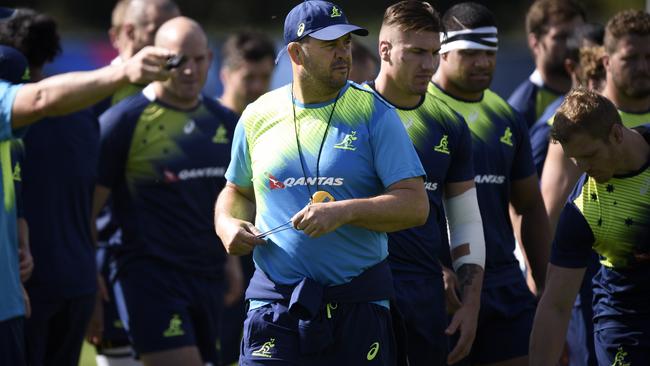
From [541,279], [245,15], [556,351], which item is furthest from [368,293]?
[245,15]

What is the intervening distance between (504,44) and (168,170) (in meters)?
14.1

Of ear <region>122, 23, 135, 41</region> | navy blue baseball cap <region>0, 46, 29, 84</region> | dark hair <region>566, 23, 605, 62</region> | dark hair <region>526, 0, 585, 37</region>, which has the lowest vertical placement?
dark hair <region>566, 23, 605, 62</region>

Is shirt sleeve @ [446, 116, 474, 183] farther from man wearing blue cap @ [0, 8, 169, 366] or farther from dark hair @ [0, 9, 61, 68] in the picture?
dark hair @ [0, 9, 61, 68]

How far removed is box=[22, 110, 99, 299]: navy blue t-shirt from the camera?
7598 millimetres

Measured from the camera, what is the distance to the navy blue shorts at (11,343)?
19.2 ft

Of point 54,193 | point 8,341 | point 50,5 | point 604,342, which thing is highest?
point 50,5

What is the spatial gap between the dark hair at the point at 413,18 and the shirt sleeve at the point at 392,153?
39.4 inches

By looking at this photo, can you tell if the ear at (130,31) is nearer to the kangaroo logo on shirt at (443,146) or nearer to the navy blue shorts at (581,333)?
the kangaroo logo on shirt at (443,146)

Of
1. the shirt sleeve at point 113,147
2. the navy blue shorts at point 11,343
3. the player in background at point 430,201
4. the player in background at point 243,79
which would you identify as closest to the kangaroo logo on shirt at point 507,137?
the player in background at point 430,201

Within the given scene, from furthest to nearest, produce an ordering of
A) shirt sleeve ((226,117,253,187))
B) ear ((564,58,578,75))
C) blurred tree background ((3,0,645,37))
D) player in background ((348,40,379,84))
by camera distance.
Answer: blurred tree background ((3,0,645,37)), ear ((564,58,578,75)), player in background ((348,40,379,84)), shirt sleeve ((226,117,253,187))

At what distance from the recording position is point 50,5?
25.2 m

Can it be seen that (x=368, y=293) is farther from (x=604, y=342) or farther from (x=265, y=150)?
(x=604, y=342)

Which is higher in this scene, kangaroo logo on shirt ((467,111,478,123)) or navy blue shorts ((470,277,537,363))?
kangaroo logo on shirt ((467,111,478,123))

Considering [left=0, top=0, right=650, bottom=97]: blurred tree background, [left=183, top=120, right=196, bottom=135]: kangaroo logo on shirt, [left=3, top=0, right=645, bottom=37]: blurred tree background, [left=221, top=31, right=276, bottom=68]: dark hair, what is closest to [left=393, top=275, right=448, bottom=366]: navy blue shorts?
[left=183, top=120, right=196, bottom=135]: kangaroo logo on shirt
